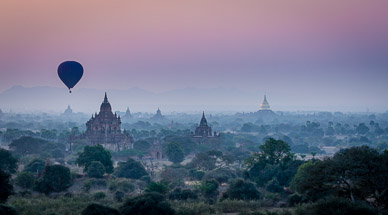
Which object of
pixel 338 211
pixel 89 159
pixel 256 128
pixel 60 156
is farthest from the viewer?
pixel 256 128

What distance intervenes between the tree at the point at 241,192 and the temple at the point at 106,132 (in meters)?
44.3

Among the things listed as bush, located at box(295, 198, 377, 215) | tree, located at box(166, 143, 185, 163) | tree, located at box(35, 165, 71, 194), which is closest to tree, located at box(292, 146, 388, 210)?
bush, located at box(295, 198, 377, 215)

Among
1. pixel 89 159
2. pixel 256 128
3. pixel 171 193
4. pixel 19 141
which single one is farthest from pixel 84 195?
pixel 256 128

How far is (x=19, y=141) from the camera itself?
234ft

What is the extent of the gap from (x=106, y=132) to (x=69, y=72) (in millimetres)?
18737

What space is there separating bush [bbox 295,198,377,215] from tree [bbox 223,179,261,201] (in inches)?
364

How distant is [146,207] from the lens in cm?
Answer: 2314

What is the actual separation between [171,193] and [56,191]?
1007 cm

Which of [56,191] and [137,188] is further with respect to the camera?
[137,188]

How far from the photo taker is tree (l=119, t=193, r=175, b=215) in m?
23.1

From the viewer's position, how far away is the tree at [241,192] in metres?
31.0

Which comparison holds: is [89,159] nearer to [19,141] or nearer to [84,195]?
[84,195]

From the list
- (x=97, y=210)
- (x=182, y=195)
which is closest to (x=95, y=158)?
(x=182, y=195)

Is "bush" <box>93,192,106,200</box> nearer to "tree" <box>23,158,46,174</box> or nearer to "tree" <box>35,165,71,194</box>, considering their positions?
"tree" <box>35,165,71,194</box>
